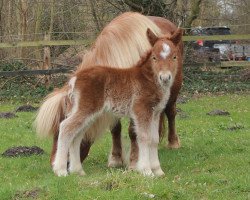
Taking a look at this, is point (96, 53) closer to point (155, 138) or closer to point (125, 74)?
point (125, 74)

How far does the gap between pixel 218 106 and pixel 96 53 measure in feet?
28.8

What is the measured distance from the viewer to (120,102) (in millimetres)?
6711

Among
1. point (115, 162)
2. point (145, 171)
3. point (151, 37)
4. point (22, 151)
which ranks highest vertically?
point (151, 37)

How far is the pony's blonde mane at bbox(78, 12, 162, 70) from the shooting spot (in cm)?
723

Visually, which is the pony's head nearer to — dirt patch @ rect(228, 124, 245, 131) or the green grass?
the green grass

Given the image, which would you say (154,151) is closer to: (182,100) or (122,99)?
(122,99)

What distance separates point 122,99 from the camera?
6.72 metres

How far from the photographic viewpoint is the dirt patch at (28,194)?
5.79m

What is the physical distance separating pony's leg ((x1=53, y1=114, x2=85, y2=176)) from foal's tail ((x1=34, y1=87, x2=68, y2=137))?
0.24 meters

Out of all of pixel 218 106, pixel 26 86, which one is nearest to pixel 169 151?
pixel 218 106

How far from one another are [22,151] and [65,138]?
2.71 meters

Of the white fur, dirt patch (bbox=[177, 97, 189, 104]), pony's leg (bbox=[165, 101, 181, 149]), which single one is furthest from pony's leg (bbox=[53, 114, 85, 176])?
dirt patch (bbox=[177, 97, 189, 104])

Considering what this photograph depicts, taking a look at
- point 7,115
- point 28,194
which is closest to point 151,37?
point 28,194

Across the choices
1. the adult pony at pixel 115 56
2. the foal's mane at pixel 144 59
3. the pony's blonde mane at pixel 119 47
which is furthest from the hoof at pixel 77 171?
the foal's mane at pixel 144 59
